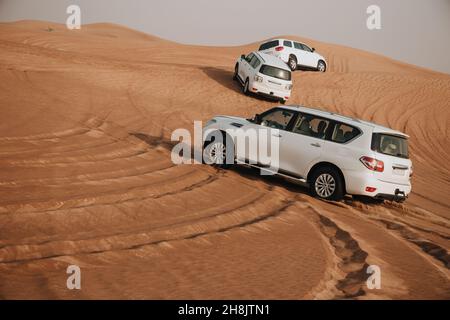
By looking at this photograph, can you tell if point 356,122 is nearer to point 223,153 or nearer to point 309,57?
point 223,153

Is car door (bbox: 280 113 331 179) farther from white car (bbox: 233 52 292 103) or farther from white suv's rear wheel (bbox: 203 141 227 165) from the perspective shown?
white car (bbox: 233 52 292 103)

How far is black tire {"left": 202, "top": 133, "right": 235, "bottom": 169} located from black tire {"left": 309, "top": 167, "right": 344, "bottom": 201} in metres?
2.02

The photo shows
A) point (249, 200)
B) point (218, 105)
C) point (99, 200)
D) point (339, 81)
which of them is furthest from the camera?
point (339, 81)

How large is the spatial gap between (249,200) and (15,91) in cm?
1090

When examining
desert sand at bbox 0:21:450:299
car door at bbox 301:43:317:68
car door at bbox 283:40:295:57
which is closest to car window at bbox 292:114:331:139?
desert sand at bbox 0:21:450:299

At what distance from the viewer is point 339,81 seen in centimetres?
3103

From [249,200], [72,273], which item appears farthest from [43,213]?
[249,200]

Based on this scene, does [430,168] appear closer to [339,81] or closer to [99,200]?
[99,200]

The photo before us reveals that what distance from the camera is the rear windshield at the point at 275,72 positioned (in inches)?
932

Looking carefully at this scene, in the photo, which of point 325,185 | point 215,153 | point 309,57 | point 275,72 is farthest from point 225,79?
point 325,185

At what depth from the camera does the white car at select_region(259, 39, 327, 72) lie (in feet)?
98.9

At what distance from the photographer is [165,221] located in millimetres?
7887

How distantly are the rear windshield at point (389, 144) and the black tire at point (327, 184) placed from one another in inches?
35.1

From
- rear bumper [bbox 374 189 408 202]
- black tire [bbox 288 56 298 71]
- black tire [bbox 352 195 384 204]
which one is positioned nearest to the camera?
rear bumper [bbox 374 189 408 202]
